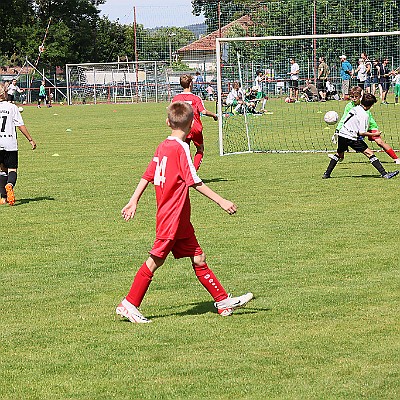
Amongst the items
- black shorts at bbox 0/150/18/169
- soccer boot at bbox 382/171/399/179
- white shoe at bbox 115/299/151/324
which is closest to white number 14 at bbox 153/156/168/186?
white shoe at bbox 115/299/151/324

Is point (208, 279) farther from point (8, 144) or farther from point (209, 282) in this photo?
point (8, 144)

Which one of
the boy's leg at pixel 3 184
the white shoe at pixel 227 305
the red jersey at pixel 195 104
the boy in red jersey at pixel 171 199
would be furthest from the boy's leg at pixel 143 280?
the red jersey at pixel 195 104

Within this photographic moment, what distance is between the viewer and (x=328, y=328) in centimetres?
641

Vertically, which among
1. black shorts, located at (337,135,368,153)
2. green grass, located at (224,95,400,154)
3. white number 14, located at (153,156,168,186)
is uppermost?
white number 14, located at (153,156,168,186)

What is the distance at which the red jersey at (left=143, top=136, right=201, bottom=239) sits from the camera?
6.66m

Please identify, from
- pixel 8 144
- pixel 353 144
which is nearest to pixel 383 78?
pixel 353 144

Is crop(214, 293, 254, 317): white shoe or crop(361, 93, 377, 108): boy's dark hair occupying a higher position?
crop(361, 93, 377, 108): boy's dark hair

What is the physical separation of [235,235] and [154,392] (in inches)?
208

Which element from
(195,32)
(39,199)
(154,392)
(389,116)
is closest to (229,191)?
(39,199)

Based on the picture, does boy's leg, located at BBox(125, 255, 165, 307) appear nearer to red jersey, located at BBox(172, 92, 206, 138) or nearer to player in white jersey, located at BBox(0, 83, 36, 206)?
player in white jersey, located at BBox(0, 83, 36, 206)

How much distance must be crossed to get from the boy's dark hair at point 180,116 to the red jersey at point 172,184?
0.11 m

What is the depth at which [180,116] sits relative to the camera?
669 centimetres

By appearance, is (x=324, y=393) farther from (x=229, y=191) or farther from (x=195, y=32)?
(x=195, y=32)

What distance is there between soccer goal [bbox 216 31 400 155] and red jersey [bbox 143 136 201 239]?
1480 cm
